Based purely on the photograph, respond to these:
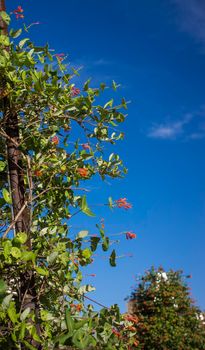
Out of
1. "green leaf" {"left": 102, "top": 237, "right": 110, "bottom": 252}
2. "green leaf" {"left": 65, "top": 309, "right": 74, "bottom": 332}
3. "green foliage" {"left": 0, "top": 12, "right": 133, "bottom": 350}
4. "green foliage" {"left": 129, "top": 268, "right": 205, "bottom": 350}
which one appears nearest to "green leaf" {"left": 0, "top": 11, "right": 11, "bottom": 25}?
"green foliage" {"left": 0, "top": 12, "right": 133, "bottom": 350}

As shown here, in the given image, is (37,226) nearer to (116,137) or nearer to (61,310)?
(61,310)

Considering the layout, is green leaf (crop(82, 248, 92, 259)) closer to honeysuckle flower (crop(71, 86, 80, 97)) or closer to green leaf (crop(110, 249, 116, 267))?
green leaf (crop(110, 249, 116, 267))

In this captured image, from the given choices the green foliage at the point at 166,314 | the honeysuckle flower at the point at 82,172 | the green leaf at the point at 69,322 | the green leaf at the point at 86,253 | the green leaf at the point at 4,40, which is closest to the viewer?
the green leaf at the point at 69,322

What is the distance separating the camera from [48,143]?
364cm

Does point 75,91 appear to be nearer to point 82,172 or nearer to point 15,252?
point 82,172

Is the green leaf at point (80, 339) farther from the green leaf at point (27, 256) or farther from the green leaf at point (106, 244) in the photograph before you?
the green leaf at point (106, 244)

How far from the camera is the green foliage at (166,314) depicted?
15469 mm

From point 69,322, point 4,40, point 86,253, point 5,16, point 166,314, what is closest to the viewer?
point 69,322

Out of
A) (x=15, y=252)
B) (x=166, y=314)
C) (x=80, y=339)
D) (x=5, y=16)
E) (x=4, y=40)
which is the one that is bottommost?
(x=80, y=339)

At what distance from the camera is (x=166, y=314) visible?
1579 centimetres

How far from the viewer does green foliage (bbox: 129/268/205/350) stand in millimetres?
15469

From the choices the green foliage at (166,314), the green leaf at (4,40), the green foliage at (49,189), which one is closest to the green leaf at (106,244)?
the green foliage at (49,189)

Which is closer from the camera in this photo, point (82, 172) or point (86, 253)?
point (86, 253)

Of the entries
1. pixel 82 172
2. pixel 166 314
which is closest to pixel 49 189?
pixel 82 172
